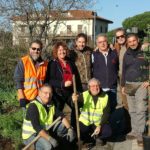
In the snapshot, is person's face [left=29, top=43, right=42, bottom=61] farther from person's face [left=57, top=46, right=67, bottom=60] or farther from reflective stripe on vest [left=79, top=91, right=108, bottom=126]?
reflective stripe on vest [left=79, top=91, right=108, bottom=126]

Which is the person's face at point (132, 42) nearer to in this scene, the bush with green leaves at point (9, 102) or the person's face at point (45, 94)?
the person's face at point (45, 94)

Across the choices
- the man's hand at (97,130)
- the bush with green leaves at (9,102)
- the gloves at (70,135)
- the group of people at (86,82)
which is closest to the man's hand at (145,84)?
the group of people at (86,82)

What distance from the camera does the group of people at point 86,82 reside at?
666 cm

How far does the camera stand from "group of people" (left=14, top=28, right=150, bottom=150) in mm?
6664

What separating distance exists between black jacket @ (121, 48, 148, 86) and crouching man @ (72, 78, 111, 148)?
22.2 inches

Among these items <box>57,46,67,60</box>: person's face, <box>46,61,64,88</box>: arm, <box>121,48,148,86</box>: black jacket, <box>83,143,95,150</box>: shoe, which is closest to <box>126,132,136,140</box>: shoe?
<box>83,143,95,150</box>: shoe

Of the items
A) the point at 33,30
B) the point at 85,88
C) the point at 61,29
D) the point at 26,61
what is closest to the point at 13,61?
the point at 33,30

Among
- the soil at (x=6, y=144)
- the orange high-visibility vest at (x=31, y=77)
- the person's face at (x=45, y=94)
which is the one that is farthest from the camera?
the soil at (x=6, y=144)

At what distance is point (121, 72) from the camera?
789cm

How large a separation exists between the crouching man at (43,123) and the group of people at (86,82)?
0.05ft

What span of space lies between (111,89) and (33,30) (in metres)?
5.11

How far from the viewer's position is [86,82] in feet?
24.8

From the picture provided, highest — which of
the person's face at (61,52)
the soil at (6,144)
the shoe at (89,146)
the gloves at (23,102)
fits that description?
the person's face at (61,52)

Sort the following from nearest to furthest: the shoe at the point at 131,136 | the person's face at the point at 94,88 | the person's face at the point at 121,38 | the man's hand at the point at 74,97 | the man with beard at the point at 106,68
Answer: the man's hand at the point at 74,97, the person's face at the point at 94,88, the man with beard at the point at 106,68, the shoe at the point at 131,136, the person's face at the point at 121,38
